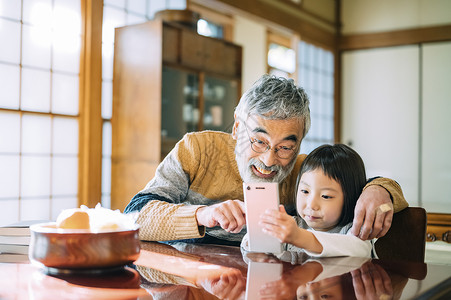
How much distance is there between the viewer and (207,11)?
5352 mm

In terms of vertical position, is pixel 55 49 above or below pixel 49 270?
above

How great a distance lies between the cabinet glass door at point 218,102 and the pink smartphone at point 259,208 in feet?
11.2

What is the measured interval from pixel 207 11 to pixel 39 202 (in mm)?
2784

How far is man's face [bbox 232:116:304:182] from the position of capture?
161cm

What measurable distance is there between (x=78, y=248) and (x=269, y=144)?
2.91 feet

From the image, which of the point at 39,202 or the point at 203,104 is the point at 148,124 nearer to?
the point at 203,104

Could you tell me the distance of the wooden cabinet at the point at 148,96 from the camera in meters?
3.96

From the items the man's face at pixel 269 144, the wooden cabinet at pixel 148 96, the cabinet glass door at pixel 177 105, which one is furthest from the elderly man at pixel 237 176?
the cabinet glass door at pixel 177 105

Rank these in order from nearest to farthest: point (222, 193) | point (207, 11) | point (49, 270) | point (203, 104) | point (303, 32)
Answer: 1. point (49, 270)
2. point (222, 193)
3. point (203, 104)
4. point (207, 11)
5. point (303, 32)

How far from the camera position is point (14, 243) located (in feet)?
4.08

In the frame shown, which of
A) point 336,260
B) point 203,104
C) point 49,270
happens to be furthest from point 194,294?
point 203,104

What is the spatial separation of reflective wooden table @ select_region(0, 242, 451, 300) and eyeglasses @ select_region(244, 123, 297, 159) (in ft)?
1.82

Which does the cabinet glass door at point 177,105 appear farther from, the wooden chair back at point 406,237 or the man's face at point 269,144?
the wooden chair back at point 406,237

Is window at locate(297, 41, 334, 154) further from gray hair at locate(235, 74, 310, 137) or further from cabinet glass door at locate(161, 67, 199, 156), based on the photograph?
gray hair at locate(235, 74, 310, 137)
